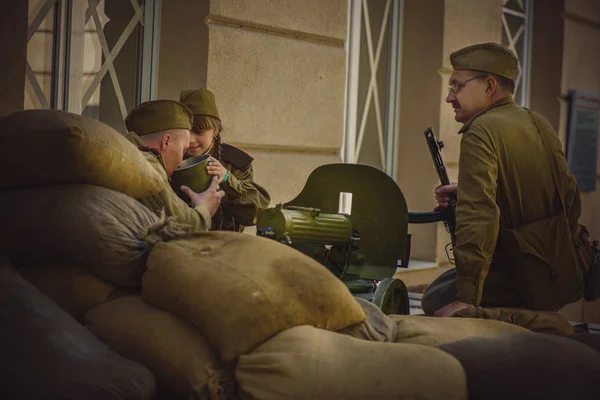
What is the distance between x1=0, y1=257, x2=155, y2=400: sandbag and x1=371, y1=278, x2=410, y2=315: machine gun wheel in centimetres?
170

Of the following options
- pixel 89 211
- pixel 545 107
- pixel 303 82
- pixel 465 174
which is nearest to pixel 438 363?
pixel 89 211

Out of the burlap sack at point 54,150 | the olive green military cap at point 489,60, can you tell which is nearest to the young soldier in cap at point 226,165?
the olive green military cap at point 489,60

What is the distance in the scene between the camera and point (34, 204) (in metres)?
2.72

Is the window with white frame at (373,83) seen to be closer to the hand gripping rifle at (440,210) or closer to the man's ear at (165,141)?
the hand gripping rifle at (440,210)

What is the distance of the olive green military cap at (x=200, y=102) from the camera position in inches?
177

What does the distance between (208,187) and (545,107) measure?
6212mm

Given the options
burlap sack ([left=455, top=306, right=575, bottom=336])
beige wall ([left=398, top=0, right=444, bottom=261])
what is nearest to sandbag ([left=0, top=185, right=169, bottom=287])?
burlap sack ([left=455, top=306, right=575, bottom=336])

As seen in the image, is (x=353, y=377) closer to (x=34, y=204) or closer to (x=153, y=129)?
(x=34, y=204)

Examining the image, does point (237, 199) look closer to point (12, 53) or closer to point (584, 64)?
point (12, 53)

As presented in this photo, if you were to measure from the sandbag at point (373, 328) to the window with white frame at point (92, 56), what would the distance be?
2.57 m

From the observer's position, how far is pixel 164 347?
8.21 ft

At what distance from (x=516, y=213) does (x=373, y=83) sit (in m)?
A: 3.68

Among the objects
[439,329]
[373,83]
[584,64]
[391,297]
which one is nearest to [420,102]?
[373,83]

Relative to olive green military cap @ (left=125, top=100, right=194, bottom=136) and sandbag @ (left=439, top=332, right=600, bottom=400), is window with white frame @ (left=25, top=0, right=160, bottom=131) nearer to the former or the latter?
olive green military cap @ (left=125, top=100, right=194, bottom=136)
